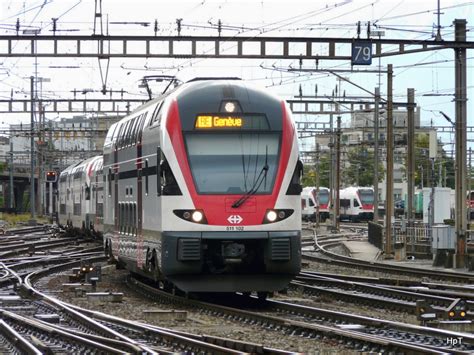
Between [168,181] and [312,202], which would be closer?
[168,181]

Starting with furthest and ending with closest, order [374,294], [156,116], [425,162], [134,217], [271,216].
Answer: [425,162] → [374,294] → [134,217] → [156,116] → [271,216]

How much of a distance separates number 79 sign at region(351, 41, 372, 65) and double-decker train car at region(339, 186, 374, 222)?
59.5 m

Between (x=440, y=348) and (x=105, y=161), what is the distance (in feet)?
56.4

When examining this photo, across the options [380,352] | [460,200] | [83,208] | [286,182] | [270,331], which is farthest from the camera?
[83,208]

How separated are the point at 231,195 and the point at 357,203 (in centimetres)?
7538

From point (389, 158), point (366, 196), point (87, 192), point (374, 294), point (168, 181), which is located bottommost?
point (374, 294)

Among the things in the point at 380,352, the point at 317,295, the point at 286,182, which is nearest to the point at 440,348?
the point at 380,352

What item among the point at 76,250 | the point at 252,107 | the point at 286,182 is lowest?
the point at 76,250

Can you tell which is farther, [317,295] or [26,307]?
[317,295]

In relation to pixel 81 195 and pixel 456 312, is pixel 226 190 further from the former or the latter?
pixel 81 195

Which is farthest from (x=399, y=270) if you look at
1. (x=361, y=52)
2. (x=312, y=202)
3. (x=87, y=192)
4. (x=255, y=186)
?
(x=312, y=202)

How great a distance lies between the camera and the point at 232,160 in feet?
58.8

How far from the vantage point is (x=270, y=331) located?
50.1 ft

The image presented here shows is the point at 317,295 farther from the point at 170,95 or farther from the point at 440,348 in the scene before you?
the point at 440,348
